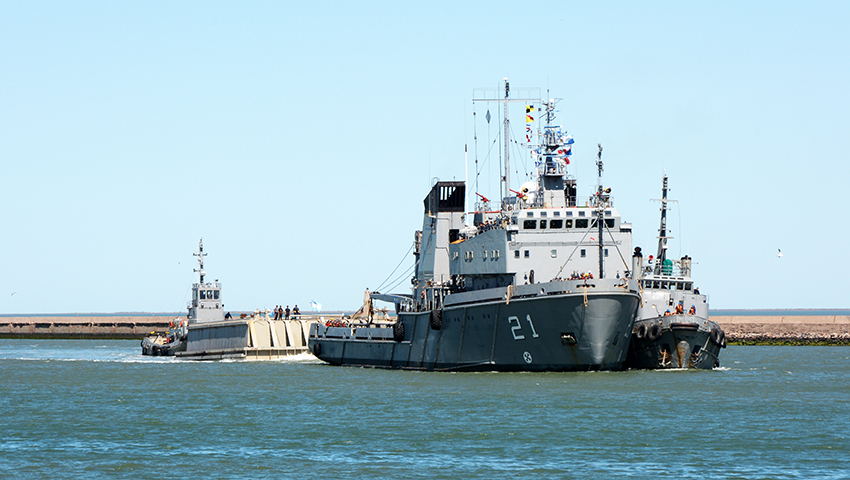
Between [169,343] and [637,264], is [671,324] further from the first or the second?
[169,343]

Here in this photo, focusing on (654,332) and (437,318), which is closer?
(654,332)

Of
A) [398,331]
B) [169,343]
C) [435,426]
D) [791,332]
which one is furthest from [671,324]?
[791,332]

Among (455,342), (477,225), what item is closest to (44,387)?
(455,342)

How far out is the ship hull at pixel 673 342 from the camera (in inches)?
2031

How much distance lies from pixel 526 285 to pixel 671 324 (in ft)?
26.4

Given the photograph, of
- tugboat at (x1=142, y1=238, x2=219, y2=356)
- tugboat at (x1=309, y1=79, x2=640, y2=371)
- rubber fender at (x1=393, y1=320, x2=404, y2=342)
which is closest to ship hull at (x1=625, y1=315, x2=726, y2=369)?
tugboat at (x1=309, y1=79, x2=640, y2=371)

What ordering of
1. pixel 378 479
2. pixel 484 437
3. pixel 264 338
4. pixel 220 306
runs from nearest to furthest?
pixel 378 479 → pixel 484 437 → pixel 264 338 → pixel 220 306

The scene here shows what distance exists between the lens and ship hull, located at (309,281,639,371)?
47.0 meters

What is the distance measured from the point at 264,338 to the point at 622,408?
4196 cm

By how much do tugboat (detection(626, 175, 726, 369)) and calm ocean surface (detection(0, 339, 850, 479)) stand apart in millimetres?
1636

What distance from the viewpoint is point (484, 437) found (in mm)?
32938

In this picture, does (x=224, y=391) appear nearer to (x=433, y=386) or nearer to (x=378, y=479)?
(x=433, y=386)

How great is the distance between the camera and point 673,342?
172 ft

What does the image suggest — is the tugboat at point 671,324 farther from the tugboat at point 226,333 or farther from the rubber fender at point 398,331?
the tugboat at point 226,333
